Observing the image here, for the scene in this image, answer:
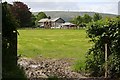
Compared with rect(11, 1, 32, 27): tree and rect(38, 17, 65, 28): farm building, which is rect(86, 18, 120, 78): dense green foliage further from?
rect(38, 17, 65, 28): farm building

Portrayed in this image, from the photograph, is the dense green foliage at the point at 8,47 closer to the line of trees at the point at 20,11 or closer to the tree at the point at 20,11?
the line of trees at the point at 20,11

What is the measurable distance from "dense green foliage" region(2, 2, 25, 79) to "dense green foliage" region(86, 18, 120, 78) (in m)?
3.08

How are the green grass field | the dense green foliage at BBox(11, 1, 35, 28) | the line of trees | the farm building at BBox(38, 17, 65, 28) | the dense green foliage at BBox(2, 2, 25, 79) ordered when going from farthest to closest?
1. the farm building at BBox(38, 17, 65, 28)
2. the green grass field
3. the dense green foliage at BBox(11, 1, 35, 28)
4. the line of trees
5. the dense green foliage at BBox(2, 2, 25, 79)

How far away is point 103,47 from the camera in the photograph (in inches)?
378

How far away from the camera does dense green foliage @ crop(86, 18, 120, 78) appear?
9.09 meters

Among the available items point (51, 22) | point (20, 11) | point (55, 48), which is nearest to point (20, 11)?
point (20, 11)

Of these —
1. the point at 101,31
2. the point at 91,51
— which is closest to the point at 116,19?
the point at 101,31

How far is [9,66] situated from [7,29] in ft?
2.65

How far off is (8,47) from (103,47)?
3.52m

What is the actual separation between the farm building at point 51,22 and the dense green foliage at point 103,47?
9516 cm

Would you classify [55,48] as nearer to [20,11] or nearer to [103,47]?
[103,47]

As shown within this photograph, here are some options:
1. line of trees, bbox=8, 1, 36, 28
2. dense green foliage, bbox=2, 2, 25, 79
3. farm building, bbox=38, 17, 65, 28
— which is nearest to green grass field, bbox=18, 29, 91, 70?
line of trees, bbox=8, 1, 36, 28

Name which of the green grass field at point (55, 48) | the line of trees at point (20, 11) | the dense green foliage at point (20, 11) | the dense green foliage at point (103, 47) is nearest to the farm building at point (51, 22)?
the line of trees at point (20, 11)

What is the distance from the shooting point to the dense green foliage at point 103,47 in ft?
29.8
